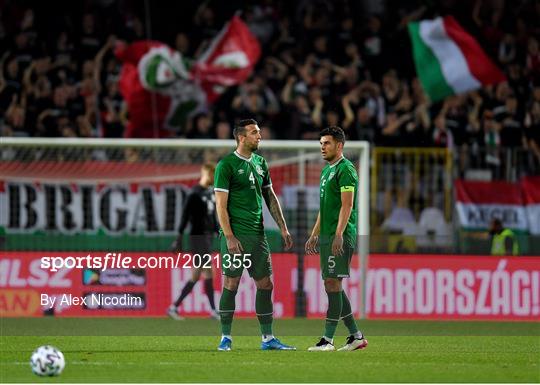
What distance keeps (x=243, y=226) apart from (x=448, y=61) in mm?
10642

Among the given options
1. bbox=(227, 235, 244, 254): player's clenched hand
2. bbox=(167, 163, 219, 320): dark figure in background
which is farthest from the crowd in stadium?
bbox=(227, 235, 244, 254): player's clenched hand

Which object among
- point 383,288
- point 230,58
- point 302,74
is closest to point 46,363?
point 383,288

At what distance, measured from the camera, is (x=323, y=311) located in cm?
1914

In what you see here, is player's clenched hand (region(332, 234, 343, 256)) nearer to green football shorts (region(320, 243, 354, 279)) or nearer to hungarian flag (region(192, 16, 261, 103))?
green football shorts (region(320, 243, 354, 279))

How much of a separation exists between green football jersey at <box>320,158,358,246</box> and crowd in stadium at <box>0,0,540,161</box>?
29.7ft

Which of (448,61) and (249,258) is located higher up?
(448,61)

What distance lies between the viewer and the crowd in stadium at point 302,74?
77.7 feet

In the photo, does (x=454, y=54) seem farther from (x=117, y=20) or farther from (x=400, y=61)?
(x=117, y=20)

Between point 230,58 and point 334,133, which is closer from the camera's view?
point 334,133

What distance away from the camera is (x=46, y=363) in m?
10.8

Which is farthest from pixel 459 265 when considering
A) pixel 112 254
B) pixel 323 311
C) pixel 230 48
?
pixel 230 48

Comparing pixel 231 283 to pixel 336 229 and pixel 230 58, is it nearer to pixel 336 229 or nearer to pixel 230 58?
pixel 336 229

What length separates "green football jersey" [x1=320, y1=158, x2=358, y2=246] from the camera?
13461 millimetres

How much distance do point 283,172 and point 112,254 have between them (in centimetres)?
571
